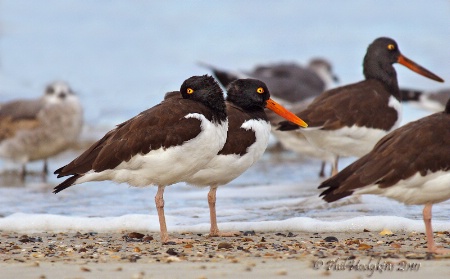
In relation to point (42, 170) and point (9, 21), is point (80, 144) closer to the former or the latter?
point (42, 170)

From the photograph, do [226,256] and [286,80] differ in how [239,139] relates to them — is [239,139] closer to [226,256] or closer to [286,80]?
[226,256]

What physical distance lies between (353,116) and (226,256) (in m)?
4.13

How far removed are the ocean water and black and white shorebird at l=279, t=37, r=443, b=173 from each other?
24.5 inches

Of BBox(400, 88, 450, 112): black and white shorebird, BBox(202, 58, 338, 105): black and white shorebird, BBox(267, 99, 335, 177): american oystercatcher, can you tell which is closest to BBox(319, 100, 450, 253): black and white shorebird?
BBox(267, 99, 335, 177): american oystercatcher

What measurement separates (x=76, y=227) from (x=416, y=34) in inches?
723

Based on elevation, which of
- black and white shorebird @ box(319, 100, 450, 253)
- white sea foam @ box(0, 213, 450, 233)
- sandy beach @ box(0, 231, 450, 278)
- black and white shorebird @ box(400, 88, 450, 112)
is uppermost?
black and white shorebird @ box(400, 88, 450, 112)

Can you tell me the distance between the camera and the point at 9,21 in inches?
1072

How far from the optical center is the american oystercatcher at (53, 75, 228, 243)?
646cm

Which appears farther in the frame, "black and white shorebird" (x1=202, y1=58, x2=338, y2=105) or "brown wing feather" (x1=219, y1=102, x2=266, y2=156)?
"black and white shorebird" (x1=202, y1=58, x2=338, y2=105)

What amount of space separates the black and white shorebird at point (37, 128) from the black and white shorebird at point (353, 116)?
159 inches

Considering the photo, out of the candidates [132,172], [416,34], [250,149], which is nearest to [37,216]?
[132,172]

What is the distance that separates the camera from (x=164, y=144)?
6.48 m

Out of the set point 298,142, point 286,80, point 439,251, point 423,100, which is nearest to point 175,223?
point 439,251

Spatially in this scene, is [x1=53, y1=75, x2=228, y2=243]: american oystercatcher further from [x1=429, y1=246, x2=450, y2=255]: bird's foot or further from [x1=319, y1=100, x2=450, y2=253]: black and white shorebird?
[x1=429, y1=246, x2=450, y2=255]: bird's foot
